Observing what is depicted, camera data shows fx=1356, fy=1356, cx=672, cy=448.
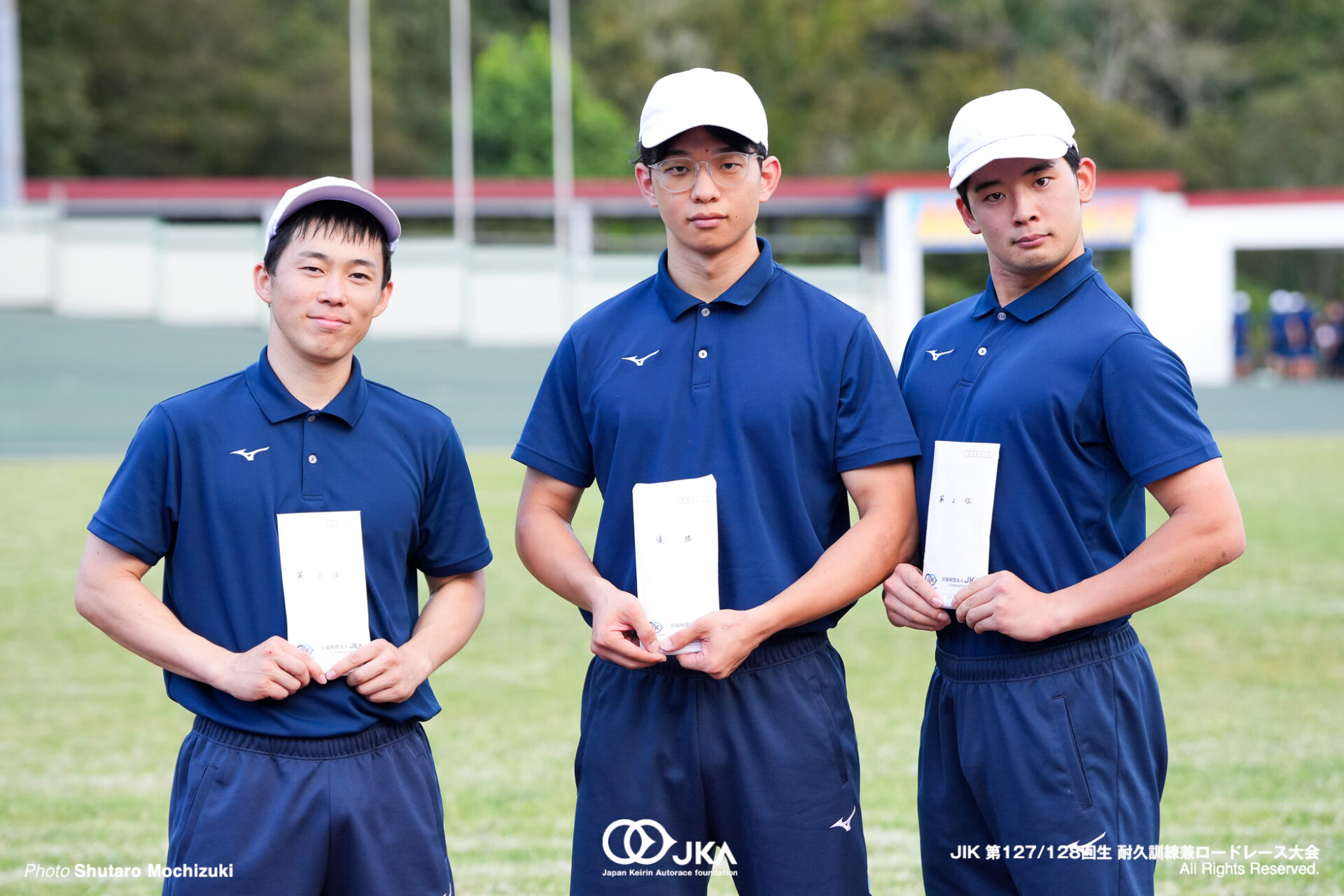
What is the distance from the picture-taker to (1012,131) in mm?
2717

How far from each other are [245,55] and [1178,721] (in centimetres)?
4710

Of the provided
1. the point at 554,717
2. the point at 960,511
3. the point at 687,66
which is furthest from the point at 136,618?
the point at 687,66

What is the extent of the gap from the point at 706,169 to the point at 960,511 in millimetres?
851

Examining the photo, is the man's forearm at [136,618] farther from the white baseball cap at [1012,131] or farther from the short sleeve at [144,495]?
the white baseball cap at [1012,131]

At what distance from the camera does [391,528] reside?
2.67m

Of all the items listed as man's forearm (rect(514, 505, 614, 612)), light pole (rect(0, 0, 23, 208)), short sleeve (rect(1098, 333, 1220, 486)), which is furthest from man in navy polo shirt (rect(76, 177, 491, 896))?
light pole (rect(0, 0, 23, 208))

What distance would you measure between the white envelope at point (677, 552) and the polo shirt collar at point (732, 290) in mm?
387

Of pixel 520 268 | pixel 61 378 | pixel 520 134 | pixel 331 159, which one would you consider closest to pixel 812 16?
pixel 520 134

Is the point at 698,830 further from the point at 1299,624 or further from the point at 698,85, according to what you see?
the point at 1299,624

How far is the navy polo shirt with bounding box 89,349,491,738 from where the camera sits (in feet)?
8.47

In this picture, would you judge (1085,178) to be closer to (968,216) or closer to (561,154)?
(968,216)

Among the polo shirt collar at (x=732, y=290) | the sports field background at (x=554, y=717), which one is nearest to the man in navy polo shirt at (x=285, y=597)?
the polo shirt collar at (x=732, y=290)

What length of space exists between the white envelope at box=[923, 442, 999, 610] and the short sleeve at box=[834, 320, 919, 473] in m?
0.08

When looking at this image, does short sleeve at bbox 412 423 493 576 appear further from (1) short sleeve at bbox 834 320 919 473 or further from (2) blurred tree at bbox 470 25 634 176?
(2) blurred tree at bbox 470 25 634 176
